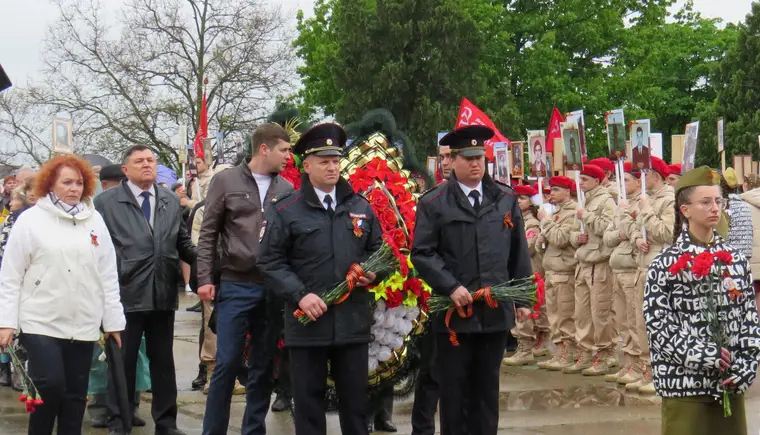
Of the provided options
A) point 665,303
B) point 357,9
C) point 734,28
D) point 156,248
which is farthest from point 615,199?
point 734,28

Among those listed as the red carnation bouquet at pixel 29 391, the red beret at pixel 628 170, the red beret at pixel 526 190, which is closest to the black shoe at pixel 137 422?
the red carnation bouquet at pixel 29 391

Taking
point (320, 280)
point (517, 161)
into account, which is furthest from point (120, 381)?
point (517, 161)

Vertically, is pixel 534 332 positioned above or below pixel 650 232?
below

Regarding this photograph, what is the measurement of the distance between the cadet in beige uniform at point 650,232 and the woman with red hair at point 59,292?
4.91m

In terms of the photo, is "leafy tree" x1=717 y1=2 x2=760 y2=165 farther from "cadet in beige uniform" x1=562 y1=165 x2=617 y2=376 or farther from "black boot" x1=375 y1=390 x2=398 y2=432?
"black boot" x1=375 y1=390 x2=398 y2=432

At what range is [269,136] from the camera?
778 centimetres

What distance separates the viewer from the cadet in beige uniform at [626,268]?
34.7ft

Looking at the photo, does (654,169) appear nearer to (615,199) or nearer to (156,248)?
(615,199)

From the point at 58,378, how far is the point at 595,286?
19.8ft

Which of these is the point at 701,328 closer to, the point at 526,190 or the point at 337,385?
the point at 337,385

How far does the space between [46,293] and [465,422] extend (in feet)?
8.64

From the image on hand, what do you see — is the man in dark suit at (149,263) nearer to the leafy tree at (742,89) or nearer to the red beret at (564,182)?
the red beret at (564,182)

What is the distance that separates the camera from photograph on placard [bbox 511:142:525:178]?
46.3 ft

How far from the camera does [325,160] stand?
6762 mm
